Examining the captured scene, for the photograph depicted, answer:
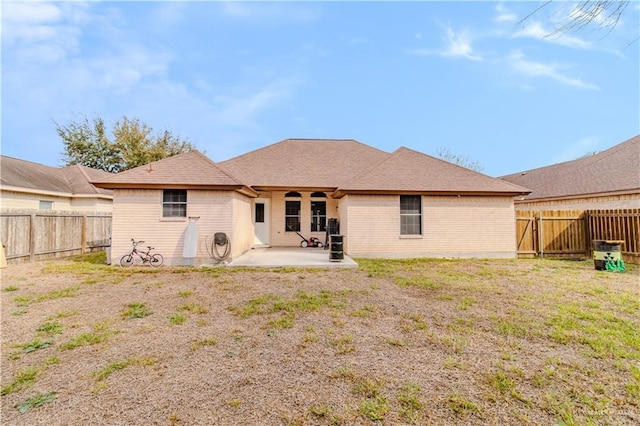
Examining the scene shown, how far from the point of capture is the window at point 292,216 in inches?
559

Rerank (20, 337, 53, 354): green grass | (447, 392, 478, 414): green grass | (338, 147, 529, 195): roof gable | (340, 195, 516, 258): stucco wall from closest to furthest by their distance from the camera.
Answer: (447, 392, 478, 414): green grass < (20, 337, 53, 354): green grass < (338, 147, 529, 195): roof gable < (340, 195, 516, 258): stucco wall

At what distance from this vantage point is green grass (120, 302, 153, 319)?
15.8 ft

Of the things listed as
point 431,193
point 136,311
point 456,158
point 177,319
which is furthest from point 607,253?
point 456,158

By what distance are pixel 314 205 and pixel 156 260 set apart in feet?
24.0

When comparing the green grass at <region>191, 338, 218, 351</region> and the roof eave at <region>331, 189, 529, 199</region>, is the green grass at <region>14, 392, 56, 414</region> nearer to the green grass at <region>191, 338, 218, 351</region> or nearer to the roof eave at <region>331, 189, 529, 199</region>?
the green grass at <region>191, 338, 218, 351</region>

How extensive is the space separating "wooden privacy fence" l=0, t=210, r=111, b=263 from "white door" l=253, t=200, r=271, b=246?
5854mm

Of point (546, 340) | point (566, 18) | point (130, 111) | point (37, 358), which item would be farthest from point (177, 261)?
point (130, 111)

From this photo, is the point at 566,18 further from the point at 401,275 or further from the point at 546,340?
the point at 401,275

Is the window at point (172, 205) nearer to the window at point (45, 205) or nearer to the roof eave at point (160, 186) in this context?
the roof eave at point (160, 186)

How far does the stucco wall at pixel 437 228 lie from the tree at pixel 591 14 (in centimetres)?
866

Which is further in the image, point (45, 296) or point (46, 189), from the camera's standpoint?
point (46, 189)

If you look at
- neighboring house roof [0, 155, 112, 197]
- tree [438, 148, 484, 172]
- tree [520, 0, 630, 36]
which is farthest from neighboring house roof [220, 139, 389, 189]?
tree [438, 148, 484, 172]

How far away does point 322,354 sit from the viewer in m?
3.45

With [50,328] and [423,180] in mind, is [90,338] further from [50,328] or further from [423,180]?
[423,180]
